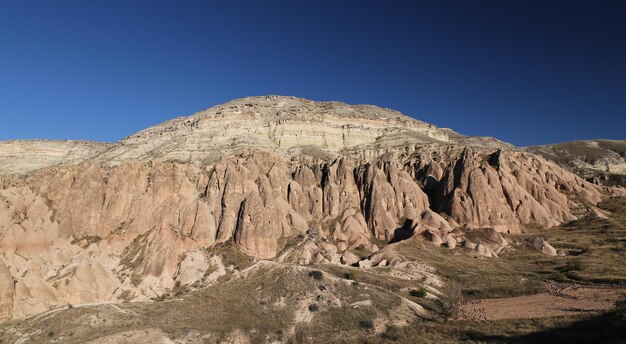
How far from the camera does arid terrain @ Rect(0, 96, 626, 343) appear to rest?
35.1m

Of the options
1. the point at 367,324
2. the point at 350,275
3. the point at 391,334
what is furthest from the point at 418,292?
the point at 391,334

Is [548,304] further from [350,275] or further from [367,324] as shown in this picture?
[350,275]

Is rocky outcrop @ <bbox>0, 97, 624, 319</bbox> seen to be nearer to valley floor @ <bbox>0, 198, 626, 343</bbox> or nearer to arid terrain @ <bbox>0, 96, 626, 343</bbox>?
arid terrain @ <bbox>0, 96, 626, 343</bbox>

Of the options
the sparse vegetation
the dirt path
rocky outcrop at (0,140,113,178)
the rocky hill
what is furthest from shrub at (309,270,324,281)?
the rocky hill

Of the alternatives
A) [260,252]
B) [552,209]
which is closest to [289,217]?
[260,252]

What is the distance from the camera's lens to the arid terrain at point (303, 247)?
35.1m

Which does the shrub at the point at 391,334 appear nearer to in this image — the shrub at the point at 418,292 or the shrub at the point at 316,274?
the shrub at the point at 418,292

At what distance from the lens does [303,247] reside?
65.0 meters

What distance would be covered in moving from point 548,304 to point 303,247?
3591cm

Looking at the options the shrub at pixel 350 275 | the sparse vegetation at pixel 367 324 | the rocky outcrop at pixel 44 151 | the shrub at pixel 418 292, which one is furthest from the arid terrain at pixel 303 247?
the rocky outcrop at pixel 44 151

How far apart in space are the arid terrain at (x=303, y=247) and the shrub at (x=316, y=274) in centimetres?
22

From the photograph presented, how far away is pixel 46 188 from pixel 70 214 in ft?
25.8

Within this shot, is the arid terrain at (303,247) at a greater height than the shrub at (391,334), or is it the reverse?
the arid terrain at (303,247)

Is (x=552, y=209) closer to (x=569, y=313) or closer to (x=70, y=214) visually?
(x=569, y=313)
